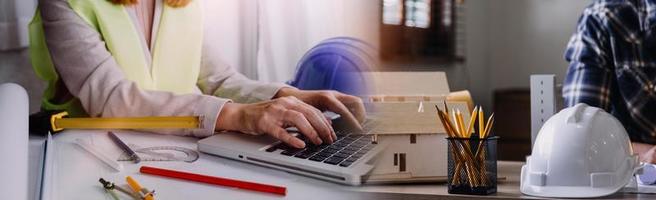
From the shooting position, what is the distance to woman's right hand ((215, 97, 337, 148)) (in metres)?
1.14

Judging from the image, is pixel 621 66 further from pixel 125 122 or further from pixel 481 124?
pixel 125 122

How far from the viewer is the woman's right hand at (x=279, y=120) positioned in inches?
45.0

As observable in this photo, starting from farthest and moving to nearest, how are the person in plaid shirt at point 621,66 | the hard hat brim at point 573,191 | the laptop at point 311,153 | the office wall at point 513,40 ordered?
the office wall at point 513,40 < the person in plaid shirt at point 621,66 < the hard hat brim at point 573,191 < the laptop at point 311,153

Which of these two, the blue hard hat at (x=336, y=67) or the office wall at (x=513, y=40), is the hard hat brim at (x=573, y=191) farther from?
the office wall at (x=513, y=40)

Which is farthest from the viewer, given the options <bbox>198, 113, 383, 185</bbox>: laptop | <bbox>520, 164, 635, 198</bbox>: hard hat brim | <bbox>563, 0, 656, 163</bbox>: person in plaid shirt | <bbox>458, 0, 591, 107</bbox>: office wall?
<bbox>458, 0, 591, 107</bbox>: office wall

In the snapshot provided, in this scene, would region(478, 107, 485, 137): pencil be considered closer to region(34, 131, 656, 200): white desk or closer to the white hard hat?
the white hard hat

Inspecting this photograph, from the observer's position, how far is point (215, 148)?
1.16 metres

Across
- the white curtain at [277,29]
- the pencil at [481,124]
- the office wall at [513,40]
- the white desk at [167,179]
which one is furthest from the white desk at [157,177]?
the office wall at [513,40]

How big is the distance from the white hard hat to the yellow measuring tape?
0.48 meters

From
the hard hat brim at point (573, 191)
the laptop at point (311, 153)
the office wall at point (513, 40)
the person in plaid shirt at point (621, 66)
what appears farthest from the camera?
the office wall at point (513, 40)

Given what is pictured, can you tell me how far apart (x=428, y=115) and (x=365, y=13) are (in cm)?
21

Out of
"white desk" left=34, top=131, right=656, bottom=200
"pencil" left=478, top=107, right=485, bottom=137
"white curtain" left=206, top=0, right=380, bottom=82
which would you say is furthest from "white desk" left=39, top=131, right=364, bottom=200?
"pencil" left=478, top=107, right=485, bottom=137

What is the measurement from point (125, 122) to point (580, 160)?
1.99ft

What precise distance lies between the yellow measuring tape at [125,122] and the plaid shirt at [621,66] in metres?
1.12
